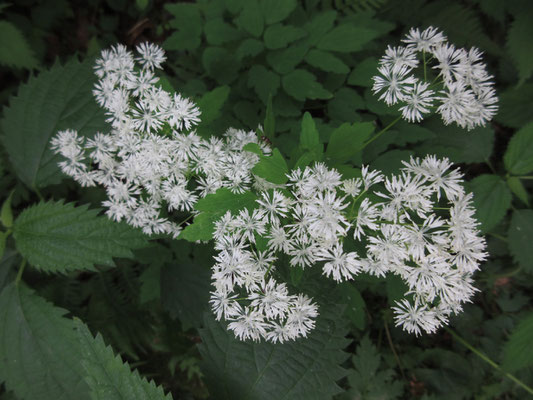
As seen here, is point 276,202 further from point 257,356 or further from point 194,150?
point 257,356

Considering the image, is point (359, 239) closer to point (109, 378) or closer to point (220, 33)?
point (109, 378)

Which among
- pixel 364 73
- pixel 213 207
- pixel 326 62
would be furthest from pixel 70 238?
pixel 364 73

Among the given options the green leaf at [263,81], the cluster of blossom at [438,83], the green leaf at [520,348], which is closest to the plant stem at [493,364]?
the green leaf at [520,348]

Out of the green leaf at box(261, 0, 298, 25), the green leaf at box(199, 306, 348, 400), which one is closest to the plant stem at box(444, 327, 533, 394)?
the green leaf at box(199, 306, 348, 400)

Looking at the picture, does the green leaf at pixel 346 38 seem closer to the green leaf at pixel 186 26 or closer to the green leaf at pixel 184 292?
the green leaf at pixel 186 26

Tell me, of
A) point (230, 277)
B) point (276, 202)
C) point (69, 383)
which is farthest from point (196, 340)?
point (276, 202)

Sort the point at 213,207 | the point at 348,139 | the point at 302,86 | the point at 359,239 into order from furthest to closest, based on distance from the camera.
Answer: the point at 302,86 < the point at 348,139 < the point at 213,207 < the point at 359,239

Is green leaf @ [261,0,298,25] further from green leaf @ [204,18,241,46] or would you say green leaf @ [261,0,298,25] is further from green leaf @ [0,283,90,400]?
green leaf @ [0,283,90,400]
